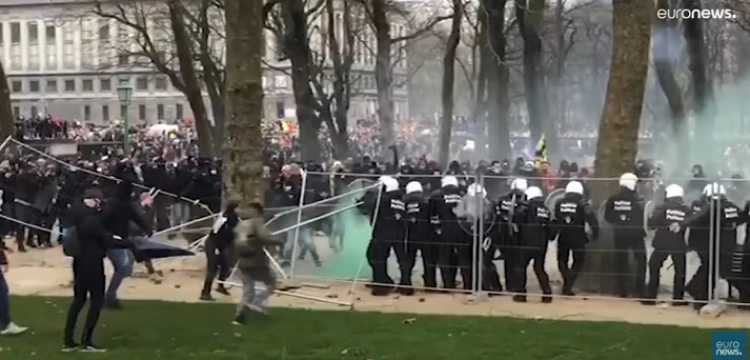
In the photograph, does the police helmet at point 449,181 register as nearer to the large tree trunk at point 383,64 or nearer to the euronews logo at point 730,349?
the euronews logo at point 730,349

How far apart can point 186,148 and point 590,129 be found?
67.5 ft

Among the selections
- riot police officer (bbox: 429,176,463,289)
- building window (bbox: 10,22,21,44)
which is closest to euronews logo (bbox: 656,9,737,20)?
riot police officer (bbox: 429,176,463,289)

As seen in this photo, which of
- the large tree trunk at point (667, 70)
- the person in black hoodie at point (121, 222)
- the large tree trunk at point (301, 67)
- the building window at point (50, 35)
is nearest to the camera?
the person in black hoodie at point (121, 222)

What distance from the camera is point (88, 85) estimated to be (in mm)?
106250

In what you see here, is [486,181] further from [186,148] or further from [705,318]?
[186,148]

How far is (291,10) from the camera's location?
30.0 meters

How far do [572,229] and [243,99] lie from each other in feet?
19.1

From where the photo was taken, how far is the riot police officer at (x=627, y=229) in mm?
16047

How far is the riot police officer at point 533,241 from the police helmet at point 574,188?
0.43 m

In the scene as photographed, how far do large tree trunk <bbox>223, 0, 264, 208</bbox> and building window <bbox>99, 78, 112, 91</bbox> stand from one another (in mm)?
87042

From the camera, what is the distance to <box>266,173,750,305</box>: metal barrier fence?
15.5 metres

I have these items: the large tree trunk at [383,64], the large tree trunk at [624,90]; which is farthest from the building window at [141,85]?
the large tree trunk at [624,90]

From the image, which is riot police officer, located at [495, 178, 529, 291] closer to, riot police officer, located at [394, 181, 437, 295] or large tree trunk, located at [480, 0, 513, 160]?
riot police officer, located at [394, 181, 437, 295]

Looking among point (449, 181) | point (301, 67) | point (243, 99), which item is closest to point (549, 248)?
point (449, 181)
